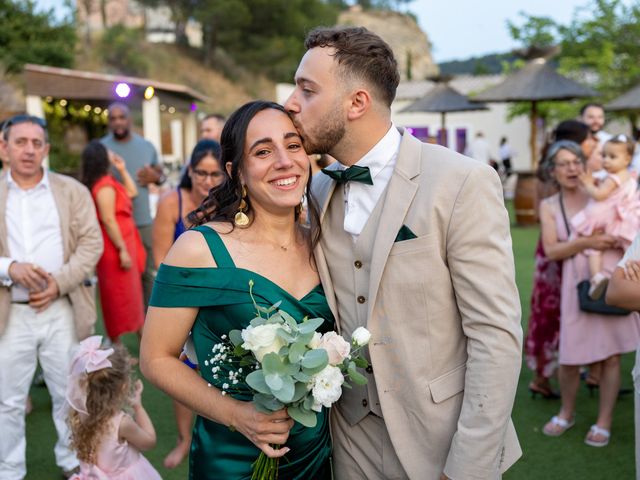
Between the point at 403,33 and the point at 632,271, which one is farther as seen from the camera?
the point at 403,33

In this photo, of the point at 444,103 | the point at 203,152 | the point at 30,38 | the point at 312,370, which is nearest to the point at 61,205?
the point at 203,152

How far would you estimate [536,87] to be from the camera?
14.6 m

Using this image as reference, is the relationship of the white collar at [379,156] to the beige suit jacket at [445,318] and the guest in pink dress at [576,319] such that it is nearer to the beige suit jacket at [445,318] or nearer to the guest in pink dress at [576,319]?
the beige suit jacket at [445,318]

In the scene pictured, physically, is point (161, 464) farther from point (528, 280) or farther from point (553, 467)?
point (528, 280)

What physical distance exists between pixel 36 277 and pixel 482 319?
119 inches

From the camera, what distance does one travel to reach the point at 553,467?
4.77 m

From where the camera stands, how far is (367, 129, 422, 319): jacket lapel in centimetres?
231

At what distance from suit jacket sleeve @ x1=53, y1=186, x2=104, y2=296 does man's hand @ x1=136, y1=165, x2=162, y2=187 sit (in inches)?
106

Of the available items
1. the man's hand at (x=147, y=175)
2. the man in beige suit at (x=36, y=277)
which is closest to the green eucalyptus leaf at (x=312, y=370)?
the man in beige suit at (x=36, y=277)

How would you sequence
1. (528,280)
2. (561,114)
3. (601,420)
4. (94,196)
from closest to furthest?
(601,420)
(94,196)
(528,280)
(561,114)

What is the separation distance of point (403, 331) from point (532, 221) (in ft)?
48.2

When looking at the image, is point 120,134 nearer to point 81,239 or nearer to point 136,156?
point 136,156

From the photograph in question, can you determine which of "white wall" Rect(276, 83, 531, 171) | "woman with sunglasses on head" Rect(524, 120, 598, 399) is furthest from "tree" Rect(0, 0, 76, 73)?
"woman with sunglasses on head" Rect(524, 120, 598, 399)

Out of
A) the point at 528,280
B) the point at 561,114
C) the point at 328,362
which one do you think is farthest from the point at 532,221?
the point at 328,362
